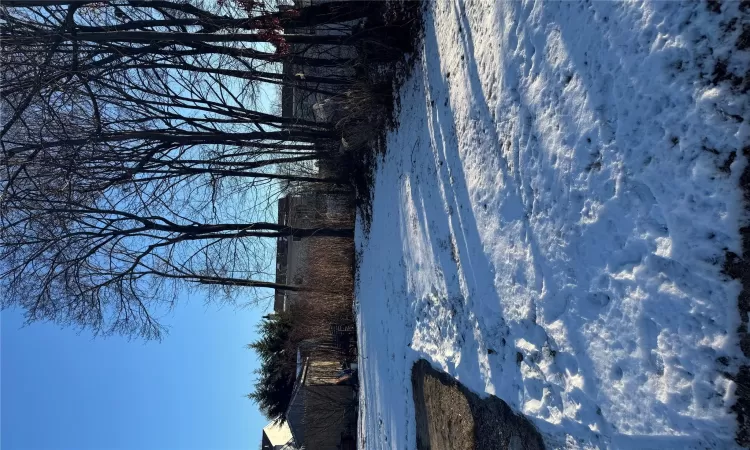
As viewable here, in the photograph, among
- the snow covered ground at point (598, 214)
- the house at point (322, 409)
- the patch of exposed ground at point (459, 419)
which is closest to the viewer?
the snow covered ground at point (598, 214)

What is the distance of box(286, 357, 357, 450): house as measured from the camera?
14.8 m

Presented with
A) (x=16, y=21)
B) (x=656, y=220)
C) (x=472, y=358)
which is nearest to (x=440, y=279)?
(x=472, y=358)

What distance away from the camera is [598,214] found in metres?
3.22

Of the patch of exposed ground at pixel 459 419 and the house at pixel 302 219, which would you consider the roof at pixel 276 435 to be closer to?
the house at pixel 302 219

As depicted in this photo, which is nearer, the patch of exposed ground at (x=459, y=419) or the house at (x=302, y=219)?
the patch of exposed ground at (x=459, y=419)

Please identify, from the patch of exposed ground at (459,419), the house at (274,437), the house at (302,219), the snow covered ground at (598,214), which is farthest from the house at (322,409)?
the snow covered ground at (598,214)

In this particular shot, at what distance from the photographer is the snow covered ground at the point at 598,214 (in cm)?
254

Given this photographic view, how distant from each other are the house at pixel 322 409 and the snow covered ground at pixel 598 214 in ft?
32.4

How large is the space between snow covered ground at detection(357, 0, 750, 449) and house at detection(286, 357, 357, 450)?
988 centimetres

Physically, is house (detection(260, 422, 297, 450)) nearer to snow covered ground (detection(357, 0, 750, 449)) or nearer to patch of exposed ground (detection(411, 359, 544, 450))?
patch of exposed ground (detection(411, 359, 544, 450))

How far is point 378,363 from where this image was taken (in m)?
9.47

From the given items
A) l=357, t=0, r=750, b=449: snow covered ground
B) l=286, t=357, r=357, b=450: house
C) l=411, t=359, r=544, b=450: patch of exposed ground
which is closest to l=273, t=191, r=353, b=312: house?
l=286, t=357, r=357, b=450: house

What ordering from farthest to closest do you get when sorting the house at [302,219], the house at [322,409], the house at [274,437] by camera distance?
1. the house at [274,437]
2. the house at [322,409]
3. the house at [302,219]

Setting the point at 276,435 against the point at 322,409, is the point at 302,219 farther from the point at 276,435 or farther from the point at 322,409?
the point at 276,435
